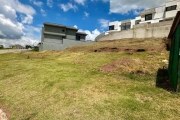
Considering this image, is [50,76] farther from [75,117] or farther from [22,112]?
[75,117]

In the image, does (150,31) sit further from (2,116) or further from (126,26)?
(126,26)

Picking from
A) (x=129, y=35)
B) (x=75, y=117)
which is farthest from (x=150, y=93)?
(x=129, y=35)

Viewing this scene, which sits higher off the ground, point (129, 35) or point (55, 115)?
point (129, 35)

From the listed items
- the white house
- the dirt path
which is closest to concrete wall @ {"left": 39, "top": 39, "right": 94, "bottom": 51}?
the white house

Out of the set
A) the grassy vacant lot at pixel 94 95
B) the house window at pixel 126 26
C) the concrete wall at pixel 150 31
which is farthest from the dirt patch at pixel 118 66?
the house window at pixel 126 26

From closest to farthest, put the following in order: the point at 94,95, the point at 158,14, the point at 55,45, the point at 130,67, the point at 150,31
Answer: the point at 94,95 → the point at 130,67 → the point at 150,31 → the point at 55,45 → the point at 158,14

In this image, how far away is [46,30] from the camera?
147ft

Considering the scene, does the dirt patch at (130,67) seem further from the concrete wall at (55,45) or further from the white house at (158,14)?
the concrete wall at (55,45)

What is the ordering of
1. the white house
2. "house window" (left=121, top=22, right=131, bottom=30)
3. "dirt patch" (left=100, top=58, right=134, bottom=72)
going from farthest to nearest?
"house window" (left=121, top=22, right=131, bottom=30)
the white house
"dirt patch" (left=100, top=58, right=134, bottom=72)

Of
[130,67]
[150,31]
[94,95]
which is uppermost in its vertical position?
[150,31]

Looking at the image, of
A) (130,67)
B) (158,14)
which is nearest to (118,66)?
(130,67)

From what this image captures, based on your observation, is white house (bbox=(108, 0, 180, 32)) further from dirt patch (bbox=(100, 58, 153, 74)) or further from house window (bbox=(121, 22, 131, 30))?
dirt patch (bbox=(100, 58, 153, 74))

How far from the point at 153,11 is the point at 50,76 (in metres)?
40.8

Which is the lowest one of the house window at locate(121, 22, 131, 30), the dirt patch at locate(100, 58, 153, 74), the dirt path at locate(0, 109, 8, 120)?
the dirt path at locate(0, 109, 8, 120)
